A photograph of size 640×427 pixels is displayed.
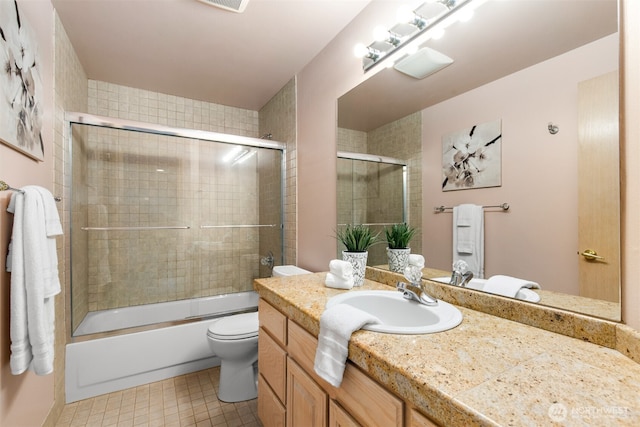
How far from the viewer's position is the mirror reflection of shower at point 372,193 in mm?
1497

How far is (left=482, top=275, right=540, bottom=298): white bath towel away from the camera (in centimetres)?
98

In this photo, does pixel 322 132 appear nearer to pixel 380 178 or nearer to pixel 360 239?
pixel 380 178

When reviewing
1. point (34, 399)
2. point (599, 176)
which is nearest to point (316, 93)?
point (599, 176)

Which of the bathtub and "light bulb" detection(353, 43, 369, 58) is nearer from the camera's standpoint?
"light bulb" detection(353, 43, 369, 58)

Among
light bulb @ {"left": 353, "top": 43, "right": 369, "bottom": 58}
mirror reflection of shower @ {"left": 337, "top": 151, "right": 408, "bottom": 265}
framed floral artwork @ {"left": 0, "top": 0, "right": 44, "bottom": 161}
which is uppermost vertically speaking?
light bulb @ {"left": 353, "top": 43, "right": 369, "bottom": 58}

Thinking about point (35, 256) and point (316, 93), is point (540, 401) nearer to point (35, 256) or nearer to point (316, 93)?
point (35, 256)

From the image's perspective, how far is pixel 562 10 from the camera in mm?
887

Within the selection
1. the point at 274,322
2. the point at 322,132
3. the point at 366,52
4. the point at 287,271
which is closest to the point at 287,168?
the point at 322,132

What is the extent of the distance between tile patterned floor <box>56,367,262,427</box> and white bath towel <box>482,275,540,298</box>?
1.48 m

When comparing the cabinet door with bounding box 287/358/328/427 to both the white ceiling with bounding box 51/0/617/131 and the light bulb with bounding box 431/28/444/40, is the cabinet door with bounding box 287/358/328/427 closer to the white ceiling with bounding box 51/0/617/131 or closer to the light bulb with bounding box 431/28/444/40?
the white ceiling with bounding box 51/0/617/131

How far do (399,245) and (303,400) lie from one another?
2.67 feet

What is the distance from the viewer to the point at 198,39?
198cm

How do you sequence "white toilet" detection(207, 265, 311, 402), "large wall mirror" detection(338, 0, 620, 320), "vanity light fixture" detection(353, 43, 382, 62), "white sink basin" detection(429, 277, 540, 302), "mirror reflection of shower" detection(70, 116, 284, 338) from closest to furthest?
1. "large wall mirror" detection(338, 0, 620, 320)
2. "white sink basin" detection(429, 277, 540, 302)
3. "vanity light fixture" detection(353, 43, 382, 62)
4. "white toilet" detection(207, 265, 311, 402)
5. "mirror reflection of shower" detection(70, 116, 284, 338)

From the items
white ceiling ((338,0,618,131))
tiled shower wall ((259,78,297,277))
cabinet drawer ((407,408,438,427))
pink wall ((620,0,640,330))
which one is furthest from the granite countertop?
tiled shower wall ((259,78,297,277))
